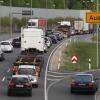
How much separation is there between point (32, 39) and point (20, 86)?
2972 cm

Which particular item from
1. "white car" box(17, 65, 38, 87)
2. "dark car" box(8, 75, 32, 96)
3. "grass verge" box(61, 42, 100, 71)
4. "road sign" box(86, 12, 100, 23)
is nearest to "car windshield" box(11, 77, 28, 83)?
"dark car" box(8, 75, 32, 96)

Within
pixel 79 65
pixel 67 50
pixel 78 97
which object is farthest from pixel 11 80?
pixel 67 50

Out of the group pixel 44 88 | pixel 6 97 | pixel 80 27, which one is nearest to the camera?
pixel 6 97

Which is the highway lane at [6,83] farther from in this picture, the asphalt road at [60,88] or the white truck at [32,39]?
the white truck at [32,39]

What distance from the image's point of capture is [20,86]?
114 feet

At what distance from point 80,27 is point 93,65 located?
7275 centimetres

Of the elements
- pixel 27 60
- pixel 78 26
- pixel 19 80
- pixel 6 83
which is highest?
pixel 19 80

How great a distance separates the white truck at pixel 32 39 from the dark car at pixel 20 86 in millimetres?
28344

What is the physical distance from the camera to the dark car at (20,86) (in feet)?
113

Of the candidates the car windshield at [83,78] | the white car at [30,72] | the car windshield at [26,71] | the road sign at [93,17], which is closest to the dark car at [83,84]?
the car windshield at [83,78]

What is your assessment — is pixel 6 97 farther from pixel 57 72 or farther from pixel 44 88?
pixel 57 72

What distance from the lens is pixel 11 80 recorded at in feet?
115

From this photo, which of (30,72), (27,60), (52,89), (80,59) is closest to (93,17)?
(80,59)

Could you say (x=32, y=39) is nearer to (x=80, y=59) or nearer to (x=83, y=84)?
(x=80, y=59)
